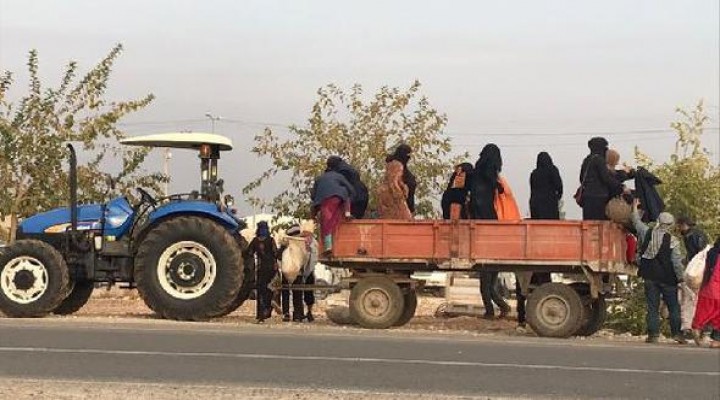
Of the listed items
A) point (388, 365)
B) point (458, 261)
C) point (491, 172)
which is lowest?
point (388, 365)

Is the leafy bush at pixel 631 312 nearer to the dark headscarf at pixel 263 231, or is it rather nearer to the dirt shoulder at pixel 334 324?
the dirt shoulder at pixel 334 324

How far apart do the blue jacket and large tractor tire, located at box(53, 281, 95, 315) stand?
3.81 m

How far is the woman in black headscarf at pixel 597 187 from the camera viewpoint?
1400cm

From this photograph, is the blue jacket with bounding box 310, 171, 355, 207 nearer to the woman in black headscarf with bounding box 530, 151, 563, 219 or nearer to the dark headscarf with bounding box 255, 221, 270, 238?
the dark headscarf with bounding box 255, 221, 270, 238

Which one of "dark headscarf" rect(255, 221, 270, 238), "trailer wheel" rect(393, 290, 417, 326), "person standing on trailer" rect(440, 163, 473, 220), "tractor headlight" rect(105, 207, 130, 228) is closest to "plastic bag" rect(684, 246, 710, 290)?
"person standing on trailer" rect(440, 163, 473, 220)

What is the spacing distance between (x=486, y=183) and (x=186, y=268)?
13.3 ft

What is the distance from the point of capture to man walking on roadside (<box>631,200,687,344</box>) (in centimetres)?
1355

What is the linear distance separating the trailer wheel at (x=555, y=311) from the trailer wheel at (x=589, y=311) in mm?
268

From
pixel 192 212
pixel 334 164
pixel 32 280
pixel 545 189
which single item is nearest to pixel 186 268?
pixel 192 212

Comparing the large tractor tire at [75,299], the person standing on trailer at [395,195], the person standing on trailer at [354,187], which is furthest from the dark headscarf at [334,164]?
the large tractor tire at [75,299]

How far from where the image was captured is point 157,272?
48.2 ft

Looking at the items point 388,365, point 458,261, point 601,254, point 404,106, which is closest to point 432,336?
point 458,261

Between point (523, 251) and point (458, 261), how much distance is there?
2.64 ft

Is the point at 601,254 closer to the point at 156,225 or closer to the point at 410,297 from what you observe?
the point at 410,297
